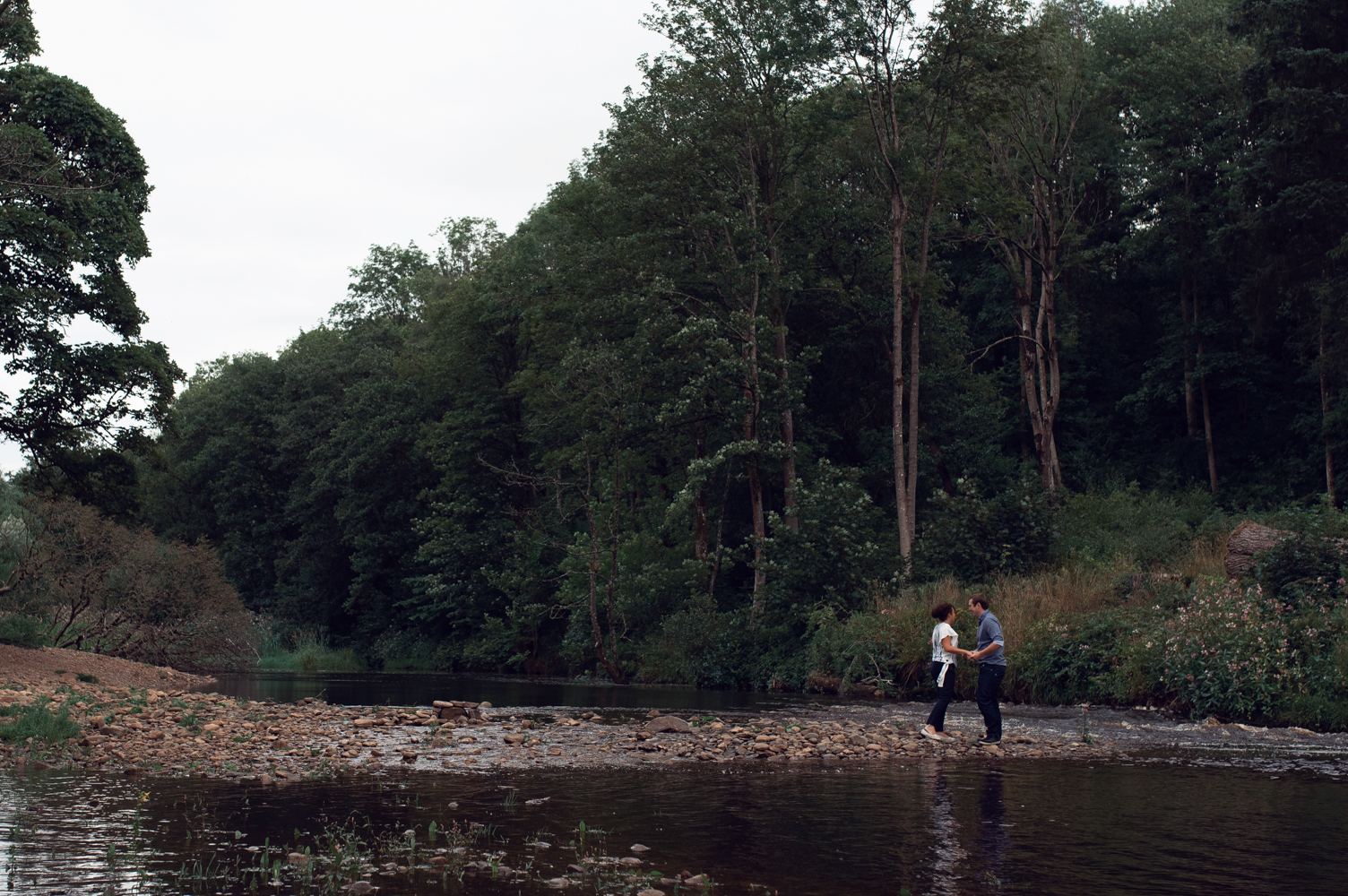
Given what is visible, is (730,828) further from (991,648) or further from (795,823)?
(991,648)

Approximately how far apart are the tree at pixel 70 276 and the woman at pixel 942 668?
2027 centimetres

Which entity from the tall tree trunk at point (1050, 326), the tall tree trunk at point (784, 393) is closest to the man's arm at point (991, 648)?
the tall tree trunk at point (784, 393)

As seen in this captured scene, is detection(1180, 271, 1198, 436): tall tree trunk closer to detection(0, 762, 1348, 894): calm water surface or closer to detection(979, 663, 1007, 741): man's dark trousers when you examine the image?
detection(979, 663, 1007, 741): man's dark trousers

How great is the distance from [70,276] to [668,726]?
1955cm

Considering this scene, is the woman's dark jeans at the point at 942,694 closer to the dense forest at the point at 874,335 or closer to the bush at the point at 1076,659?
the bush at the point at 1076,659

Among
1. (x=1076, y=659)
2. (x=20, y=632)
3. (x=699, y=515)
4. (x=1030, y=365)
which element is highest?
(x=1030, y=365)

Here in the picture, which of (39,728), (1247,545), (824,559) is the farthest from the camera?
(824,559)

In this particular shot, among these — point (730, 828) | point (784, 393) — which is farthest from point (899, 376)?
point (730, 828)

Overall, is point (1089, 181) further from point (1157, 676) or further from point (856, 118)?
point (1157, 676)

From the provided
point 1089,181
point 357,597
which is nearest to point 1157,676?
point 1089,181

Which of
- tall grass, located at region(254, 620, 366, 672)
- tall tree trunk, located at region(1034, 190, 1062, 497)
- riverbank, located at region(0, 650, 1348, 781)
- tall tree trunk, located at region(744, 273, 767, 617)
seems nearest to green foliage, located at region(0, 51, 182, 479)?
riverbank, located at region(0, 650, 1348, 781)

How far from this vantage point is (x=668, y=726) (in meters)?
15.9

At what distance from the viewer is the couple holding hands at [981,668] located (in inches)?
560

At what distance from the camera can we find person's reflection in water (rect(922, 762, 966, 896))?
22.1 feet
